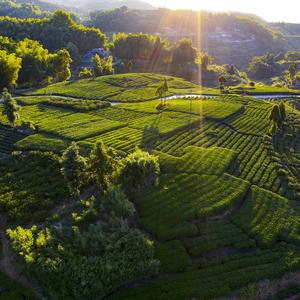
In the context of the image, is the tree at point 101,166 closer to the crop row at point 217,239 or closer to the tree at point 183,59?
the crop row at point 217,239

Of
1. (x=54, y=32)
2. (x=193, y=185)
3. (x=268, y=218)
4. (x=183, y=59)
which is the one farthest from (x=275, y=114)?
(x=54, y=32)

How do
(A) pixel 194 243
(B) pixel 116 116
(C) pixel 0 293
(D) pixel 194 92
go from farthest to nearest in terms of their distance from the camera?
(D) pixel 194 92 → (B) pixel 116 116 → (A) pixel 194 243 → (C) pixel 0 293

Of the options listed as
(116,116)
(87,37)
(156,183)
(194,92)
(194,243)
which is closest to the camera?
(194,243)

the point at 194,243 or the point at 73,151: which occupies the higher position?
the point at 73,151

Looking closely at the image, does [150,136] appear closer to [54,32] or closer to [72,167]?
[72,167]

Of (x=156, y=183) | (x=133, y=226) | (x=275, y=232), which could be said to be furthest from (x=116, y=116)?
(x=275, y=232)

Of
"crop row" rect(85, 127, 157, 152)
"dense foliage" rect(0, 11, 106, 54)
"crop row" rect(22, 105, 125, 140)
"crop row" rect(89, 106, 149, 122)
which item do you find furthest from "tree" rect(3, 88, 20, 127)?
"dense foliage" rect(0, 11, 106, 54)

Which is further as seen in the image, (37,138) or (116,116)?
(116,116)

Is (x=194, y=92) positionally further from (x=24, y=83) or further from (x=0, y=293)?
(x=0, y=293)
